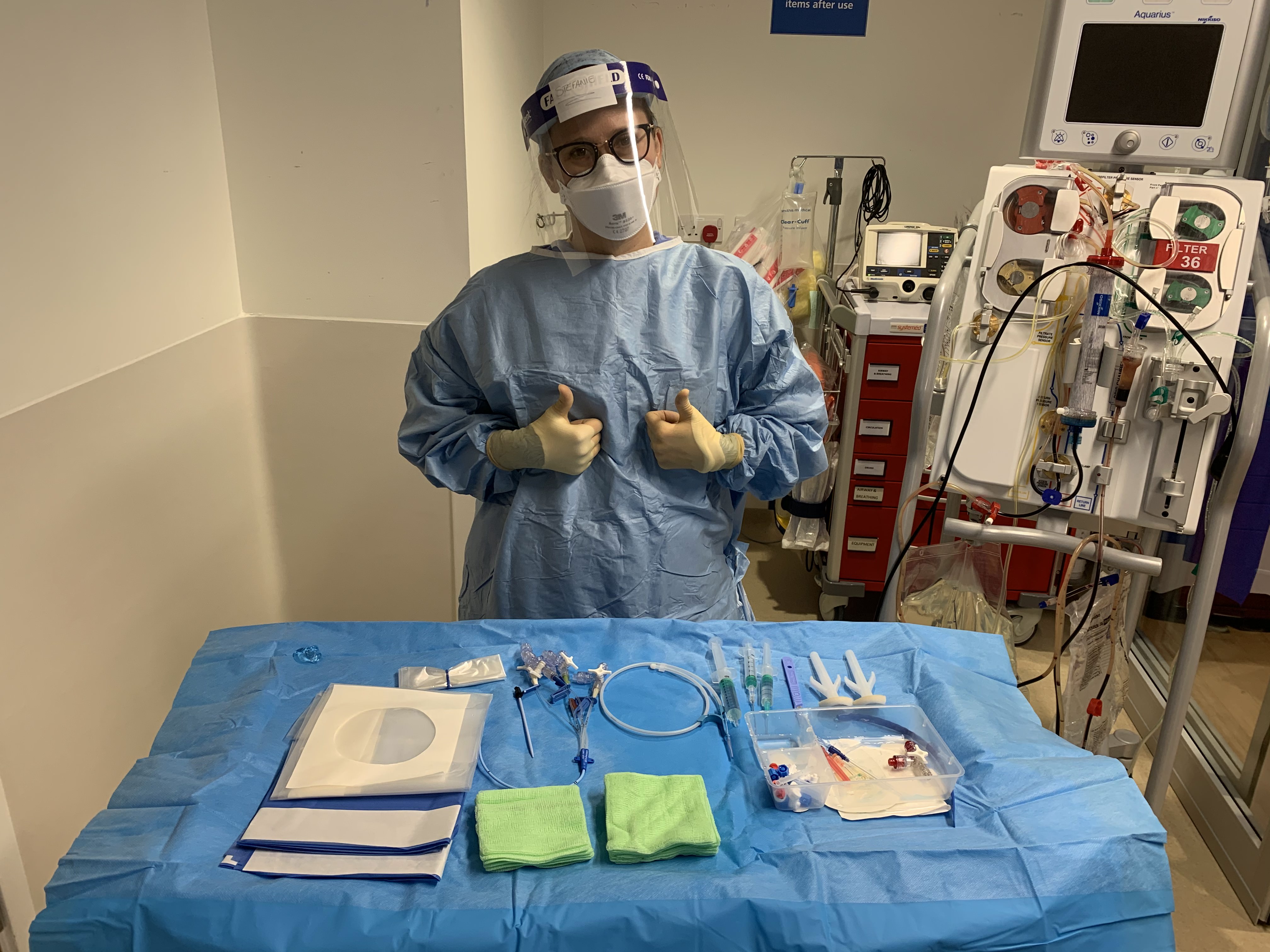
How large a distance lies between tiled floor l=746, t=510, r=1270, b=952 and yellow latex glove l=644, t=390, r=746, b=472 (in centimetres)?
78

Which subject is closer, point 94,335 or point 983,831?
point 983,831

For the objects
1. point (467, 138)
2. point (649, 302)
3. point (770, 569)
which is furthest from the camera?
point (770, 569)

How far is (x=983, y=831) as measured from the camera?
0.92 m

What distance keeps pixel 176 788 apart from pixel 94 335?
1.01 m

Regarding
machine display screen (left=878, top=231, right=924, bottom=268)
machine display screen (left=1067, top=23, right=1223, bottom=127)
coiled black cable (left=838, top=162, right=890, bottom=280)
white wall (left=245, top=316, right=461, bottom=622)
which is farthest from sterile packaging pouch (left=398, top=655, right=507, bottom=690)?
→ coiled black cable (left=838, top=162, right=890, bottom=280)

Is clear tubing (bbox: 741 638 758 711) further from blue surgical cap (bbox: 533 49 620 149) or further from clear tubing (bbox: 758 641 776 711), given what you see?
blue surgical cap (bbox: 533 49 620 149)

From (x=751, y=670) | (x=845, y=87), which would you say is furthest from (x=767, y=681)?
(x=845, y=87)

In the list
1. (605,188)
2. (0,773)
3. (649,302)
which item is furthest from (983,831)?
(0,773)

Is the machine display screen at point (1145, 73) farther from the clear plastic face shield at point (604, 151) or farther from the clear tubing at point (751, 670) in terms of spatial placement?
the clear tubing at point (751, 670)

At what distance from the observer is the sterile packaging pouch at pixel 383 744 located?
96 centimetres

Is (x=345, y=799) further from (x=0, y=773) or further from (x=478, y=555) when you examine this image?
(x=0, y=773)

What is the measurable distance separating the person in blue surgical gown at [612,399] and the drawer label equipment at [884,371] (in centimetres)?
122

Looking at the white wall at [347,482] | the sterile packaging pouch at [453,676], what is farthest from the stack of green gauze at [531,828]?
the white wall at [347,482]

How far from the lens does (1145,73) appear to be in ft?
4.94
